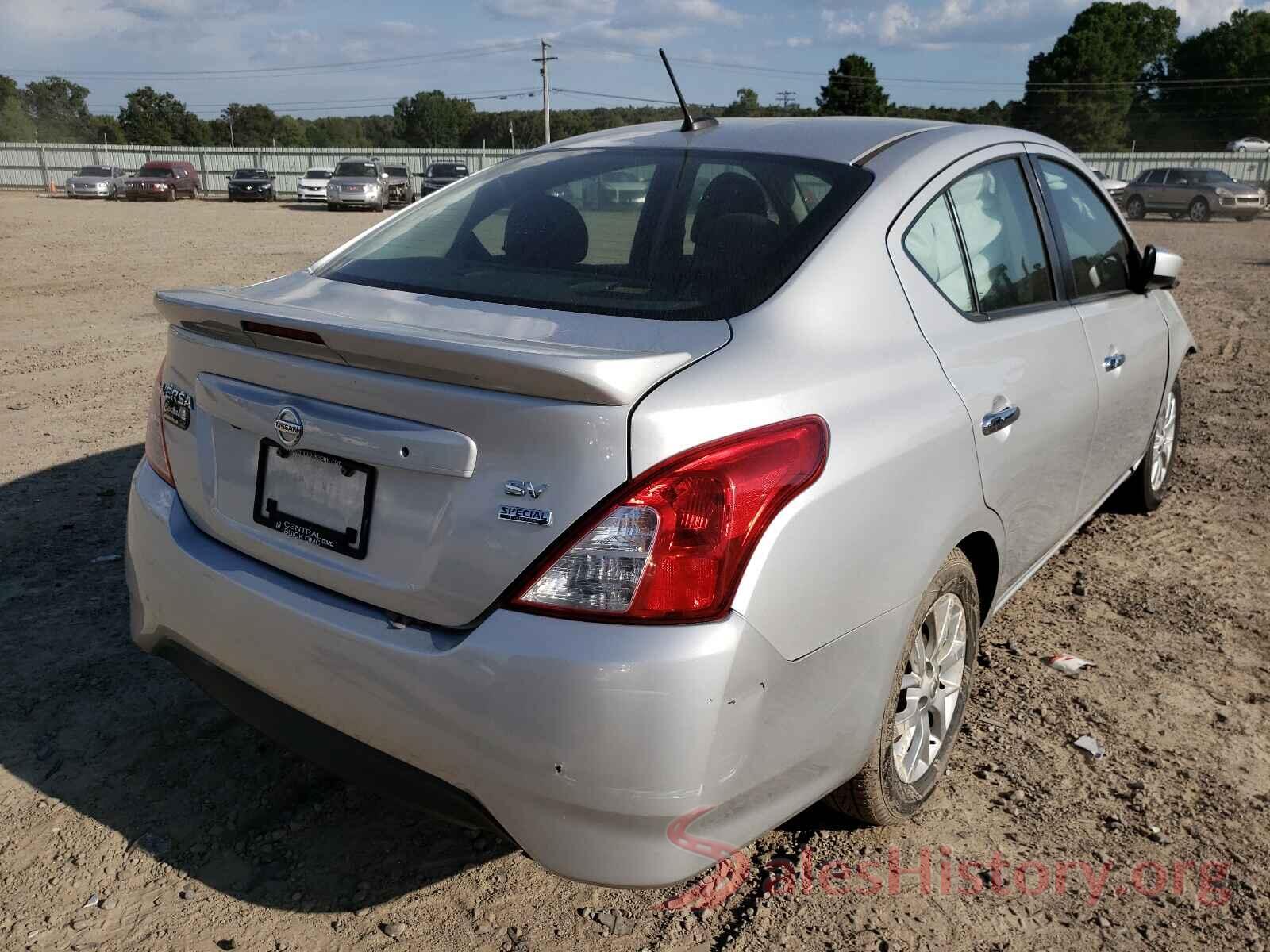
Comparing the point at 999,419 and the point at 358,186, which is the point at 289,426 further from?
the point at 358,186

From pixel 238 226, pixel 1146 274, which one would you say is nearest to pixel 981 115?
pixel 238 226

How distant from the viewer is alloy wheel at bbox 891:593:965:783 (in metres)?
2.58

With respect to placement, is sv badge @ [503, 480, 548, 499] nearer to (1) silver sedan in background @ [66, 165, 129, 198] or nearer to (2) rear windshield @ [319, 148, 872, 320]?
(2) rear windshield @ [319, 148, 872, 320]

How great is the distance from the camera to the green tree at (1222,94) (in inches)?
2953

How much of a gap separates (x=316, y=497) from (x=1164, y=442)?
14.0ft

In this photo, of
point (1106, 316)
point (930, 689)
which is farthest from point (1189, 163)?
point (930, 689)

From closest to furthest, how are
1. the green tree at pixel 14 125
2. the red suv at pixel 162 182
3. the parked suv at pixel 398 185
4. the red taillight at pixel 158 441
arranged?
the red taillight at pixel 158 441 < the parked suv at pixel 398 185 < the red suv at pixel 162 182 < the green tree at pixel 14 125

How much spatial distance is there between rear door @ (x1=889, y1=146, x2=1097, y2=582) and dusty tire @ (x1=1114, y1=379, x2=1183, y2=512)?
1.51 meters

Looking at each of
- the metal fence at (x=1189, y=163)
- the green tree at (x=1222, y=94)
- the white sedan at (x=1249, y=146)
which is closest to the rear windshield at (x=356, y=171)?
the metal fence at (x=1189, y=163)

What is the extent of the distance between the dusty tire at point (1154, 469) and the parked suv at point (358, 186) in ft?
109

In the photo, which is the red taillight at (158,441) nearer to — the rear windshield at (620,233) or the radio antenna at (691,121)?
the rear windshield at (620,233)

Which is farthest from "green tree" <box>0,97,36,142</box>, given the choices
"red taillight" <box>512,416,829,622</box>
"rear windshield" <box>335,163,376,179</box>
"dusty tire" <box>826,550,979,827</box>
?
"red taillight" <box>512,416,829,622</box>

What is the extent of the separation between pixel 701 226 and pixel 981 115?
83.3 meters

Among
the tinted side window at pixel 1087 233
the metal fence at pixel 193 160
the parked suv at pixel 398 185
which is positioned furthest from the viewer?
the metal fence at pixel 193 160
